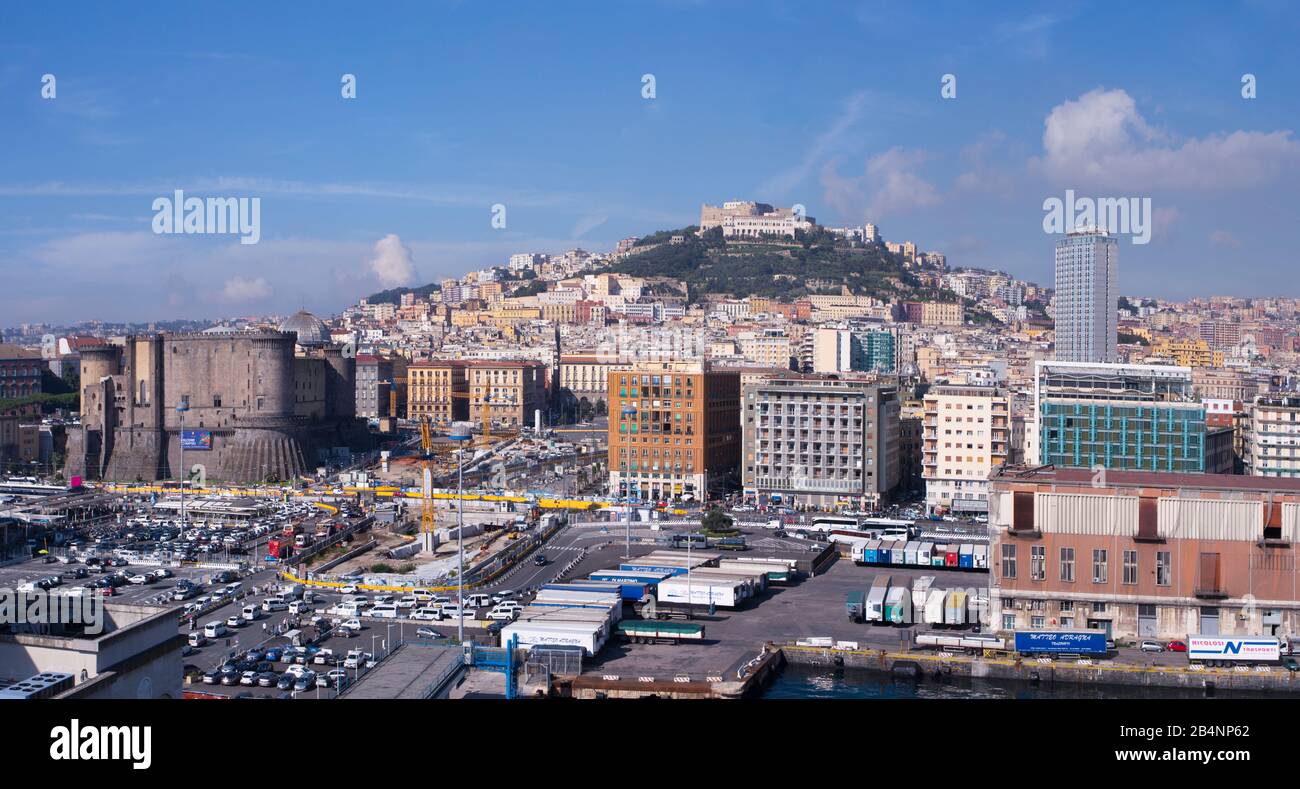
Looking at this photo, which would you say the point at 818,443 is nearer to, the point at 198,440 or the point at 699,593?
the point at 699,593

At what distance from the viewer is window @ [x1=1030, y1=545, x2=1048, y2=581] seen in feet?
48.6

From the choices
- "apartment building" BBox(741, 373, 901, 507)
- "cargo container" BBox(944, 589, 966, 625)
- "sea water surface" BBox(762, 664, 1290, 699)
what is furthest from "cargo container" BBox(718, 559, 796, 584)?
"apartment building" BBox(741, 373, 901, 507)

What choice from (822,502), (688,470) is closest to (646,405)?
(688,470)

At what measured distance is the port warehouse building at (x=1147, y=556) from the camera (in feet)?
46.6

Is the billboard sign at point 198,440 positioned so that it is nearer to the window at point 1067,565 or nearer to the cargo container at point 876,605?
the cargo container at point 876,605

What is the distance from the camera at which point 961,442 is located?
88.8 feet

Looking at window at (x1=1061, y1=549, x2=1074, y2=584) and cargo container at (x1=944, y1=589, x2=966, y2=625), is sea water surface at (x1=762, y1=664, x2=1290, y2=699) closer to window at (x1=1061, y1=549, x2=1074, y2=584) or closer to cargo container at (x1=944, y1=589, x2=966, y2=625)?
window at (x1=1061, y1=549, x2=1074, y2=584)

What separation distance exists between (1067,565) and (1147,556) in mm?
901

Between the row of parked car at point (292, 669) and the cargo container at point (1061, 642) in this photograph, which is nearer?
the row of parked car at point (292, 669)

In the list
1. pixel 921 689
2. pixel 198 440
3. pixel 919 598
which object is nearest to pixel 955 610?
pixel 919 598

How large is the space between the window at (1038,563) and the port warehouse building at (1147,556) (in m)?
0.01

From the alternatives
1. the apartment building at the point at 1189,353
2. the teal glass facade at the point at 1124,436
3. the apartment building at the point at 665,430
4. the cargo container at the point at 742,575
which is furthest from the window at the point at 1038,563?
the apartment building at the point at 1189,353

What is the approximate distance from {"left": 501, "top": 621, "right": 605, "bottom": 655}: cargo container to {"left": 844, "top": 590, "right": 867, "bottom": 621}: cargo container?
12.7ft
